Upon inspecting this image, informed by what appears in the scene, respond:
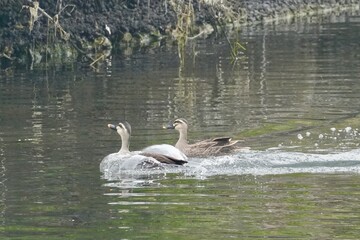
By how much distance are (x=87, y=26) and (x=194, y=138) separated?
17.2 meters

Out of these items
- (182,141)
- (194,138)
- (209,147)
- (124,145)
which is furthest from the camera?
(194,138)

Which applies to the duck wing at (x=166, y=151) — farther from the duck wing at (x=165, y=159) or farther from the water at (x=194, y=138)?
the water at (x=194, y=138)

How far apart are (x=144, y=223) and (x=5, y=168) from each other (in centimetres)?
500

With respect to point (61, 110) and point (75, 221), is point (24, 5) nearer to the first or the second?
point (61, 110)

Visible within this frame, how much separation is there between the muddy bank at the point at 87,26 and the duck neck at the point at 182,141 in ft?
34.3

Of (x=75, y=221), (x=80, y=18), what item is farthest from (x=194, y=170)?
(x=80, y=18)

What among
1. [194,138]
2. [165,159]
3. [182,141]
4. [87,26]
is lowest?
[194,138]

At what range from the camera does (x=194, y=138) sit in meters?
22.5

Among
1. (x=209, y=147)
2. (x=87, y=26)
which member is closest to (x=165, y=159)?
(x=209, y=147)

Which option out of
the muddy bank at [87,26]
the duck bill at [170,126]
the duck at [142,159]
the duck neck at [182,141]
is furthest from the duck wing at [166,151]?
the muddy bank at [87,26]

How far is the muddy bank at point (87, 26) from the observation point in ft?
120

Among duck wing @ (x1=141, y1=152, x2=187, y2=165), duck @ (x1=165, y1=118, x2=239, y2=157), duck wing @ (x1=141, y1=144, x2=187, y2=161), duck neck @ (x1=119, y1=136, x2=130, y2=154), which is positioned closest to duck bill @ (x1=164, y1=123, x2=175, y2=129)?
duck @ (x1=165, y1=118, x2=239, y2=157)

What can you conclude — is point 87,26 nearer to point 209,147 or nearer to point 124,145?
point 209,147

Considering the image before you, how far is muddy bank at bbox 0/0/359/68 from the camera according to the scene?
3647 cm
